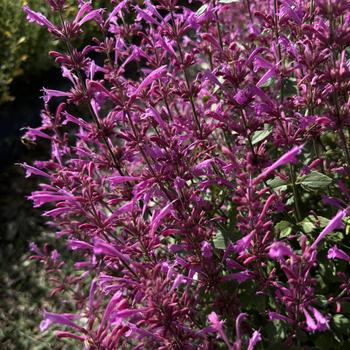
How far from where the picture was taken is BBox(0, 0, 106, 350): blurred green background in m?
4.83

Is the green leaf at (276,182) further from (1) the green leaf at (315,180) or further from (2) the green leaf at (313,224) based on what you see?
(2) the green leaf at (313,224)

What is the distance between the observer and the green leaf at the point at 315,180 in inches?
89.6

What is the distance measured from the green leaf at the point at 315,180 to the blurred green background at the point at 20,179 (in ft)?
10.0

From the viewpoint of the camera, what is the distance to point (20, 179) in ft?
22.2

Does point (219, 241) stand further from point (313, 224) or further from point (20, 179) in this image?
point (20, 179)

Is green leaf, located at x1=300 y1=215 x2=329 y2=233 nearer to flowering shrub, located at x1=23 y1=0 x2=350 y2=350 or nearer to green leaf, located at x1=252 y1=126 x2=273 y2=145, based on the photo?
flowering shrub, located at x1=23 y1=0 x2=350 y2=350

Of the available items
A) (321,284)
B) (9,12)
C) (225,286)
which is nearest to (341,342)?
(321,284)

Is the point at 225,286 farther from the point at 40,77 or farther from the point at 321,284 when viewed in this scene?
the point at 40,77

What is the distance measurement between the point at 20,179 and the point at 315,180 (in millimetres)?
5379

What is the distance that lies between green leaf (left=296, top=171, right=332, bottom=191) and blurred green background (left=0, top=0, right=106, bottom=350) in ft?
10.0

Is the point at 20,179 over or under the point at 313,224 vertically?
over

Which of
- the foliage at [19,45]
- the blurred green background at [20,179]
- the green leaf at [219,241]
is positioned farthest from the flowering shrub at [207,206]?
the foliage at [19,45]

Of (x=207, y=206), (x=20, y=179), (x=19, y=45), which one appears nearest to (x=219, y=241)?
(x=207, y=206)

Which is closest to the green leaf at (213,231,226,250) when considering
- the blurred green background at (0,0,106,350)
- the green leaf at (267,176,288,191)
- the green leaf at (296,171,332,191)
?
the green leaf at (267,176,288,191)
